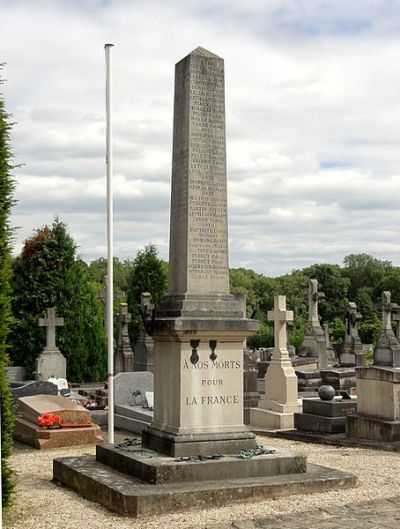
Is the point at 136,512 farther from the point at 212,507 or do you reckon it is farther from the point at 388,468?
the point at 388,468

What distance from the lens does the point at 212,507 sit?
294 inches

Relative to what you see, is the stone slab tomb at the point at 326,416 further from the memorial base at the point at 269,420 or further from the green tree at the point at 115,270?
the green tree at the point at 115,270

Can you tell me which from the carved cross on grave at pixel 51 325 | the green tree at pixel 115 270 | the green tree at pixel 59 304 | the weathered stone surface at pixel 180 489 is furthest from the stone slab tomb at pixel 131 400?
the green tree at pixel 115 270

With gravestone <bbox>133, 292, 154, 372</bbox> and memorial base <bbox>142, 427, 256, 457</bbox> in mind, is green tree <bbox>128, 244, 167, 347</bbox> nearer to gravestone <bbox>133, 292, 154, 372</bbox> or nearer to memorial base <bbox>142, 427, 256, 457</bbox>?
gravestone <bbox>133, 292, 154, 372</bbox>

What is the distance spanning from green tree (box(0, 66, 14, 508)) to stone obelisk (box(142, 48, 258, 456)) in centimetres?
189

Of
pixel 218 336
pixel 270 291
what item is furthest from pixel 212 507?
pixel 270 291

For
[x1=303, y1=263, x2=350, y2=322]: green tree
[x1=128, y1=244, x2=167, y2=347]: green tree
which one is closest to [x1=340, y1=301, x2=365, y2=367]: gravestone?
[x1=128, y1=244, x2=167, y2=347]: green tree

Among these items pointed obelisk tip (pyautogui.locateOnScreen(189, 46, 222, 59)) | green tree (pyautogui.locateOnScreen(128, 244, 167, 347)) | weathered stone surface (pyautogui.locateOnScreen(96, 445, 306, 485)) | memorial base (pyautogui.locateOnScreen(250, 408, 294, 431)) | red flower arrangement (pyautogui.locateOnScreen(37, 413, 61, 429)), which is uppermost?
pointed obelisk tip (pyautogui.locateOnScreen(189, 46, 222, 59))

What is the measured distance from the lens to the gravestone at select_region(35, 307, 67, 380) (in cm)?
2222

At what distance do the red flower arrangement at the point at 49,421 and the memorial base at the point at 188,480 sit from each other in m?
3.73

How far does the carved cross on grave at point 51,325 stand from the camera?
872 inches

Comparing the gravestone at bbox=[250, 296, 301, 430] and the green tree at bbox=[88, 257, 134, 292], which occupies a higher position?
the green tree at bbox=[88, 257, 134, 292]

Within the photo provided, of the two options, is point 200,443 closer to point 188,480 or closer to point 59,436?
point 188,480

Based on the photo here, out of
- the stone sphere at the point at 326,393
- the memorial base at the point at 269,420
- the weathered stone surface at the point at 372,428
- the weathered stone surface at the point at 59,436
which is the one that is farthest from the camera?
the memorial base at the point at 269,420
